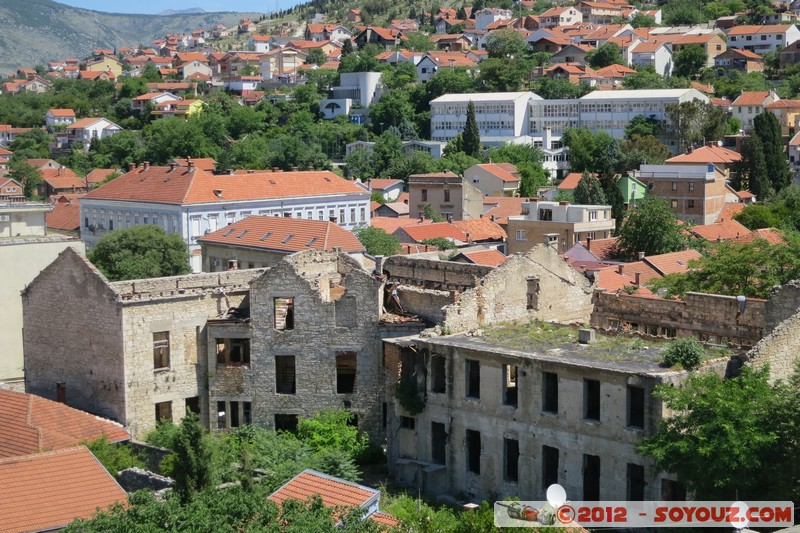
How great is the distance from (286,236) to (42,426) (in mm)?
24836

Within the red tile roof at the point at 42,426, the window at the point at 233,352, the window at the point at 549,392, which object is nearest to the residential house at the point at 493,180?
the window at the point at 233,352

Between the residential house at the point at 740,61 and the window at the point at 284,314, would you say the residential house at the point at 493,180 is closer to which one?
the residential house at the point at 740,61

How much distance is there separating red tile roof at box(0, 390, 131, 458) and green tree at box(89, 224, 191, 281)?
21818 mm

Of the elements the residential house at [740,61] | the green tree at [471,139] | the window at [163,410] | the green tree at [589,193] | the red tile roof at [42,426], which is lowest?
the window at [163,410]

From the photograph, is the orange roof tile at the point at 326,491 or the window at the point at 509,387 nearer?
the orange roof tile at the point at 326,491

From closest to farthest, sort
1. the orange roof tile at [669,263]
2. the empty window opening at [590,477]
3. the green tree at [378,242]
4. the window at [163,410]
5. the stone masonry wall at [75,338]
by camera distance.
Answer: the empty window opening at [590,477] → the stone masonry wall at [75,338] → the window at [163,410] → the orange roof tile at [669,263] → the green tree at [378,242]

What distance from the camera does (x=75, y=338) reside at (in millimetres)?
39625

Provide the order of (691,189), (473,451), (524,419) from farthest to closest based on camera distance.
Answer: (691,189) → (473,451) → (524,419)

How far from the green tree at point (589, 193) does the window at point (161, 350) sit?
48077 mm

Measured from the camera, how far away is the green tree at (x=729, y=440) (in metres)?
27.0

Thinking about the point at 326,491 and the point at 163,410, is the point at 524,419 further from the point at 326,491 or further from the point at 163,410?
the point at 163,410

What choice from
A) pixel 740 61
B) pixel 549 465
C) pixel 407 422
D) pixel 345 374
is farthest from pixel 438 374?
pixel 740 61

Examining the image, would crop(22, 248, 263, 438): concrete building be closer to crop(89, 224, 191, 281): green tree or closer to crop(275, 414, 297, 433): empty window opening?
crop(275, 414, 297, 433): empty window opening

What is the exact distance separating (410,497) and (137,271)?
2910 cm
